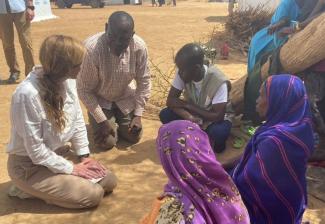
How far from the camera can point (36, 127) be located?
306 centimetres

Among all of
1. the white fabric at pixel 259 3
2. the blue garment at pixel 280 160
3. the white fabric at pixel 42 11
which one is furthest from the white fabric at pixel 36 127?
the white fabric at pixel 42 11

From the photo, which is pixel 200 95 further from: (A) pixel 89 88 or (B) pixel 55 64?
(B) pixel 55 64

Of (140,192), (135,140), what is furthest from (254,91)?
(140,192)

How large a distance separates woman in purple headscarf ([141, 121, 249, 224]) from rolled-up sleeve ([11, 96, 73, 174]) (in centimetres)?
139

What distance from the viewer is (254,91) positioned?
15.2 feet

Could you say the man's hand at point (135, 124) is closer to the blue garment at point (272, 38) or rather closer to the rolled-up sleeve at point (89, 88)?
the rolled-up sleeve at point (89, 88)

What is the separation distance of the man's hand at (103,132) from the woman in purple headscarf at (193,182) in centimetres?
249

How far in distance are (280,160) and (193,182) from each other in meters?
0.69

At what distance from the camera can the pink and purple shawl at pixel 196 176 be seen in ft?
6.04

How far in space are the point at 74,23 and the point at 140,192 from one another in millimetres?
12008

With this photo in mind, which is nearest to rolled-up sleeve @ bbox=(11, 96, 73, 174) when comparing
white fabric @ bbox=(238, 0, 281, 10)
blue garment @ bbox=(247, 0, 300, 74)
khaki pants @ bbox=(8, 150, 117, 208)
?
khaki pants @ bbox=(8, 150, 117, 208)

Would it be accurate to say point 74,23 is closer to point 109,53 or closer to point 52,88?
point 109,53

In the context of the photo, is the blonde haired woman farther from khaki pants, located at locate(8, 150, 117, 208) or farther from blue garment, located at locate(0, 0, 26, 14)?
blue garment, located at locate(0, 0, 26, 14)

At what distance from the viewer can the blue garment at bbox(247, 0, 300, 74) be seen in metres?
4.62
